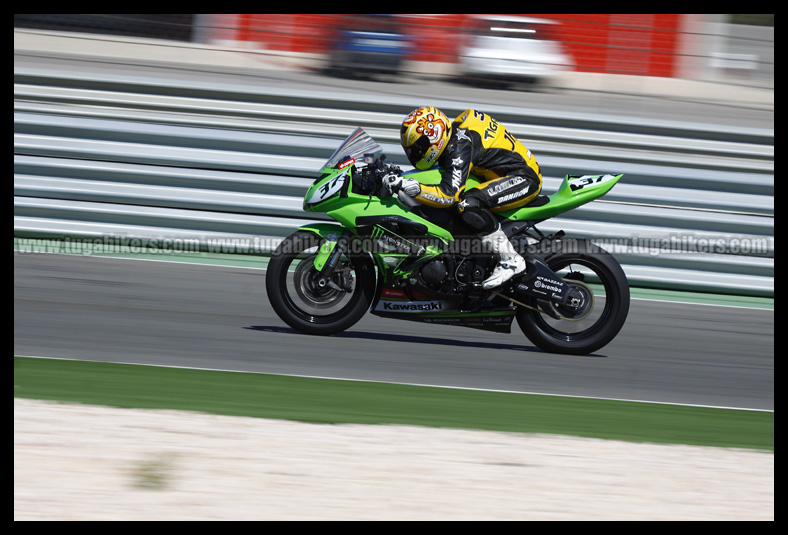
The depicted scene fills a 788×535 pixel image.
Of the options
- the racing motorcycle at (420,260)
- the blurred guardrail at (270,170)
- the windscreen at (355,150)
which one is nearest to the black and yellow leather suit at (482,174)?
the racing motorcycle at (420,260)

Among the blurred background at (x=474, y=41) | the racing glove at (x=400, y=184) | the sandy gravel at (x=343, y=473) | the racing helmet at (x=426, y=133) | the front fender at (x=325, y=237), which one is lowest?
the sandy gravel at (x=343, y=473)

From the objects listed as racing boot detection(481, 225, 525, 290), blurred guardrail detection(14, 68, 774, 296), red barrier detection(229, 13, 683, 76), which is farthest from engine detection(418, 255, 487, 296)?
red barrier detection(229, 13, 683, 76)

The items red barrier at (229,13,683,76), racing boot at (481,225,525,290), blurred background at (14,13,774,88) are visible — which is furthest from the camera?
red barrier at (229,13,683,76)

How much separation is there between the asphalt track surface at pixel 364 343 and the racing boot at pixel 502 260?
1.91 ft

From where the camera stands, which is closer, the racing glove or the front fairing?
the racing glove

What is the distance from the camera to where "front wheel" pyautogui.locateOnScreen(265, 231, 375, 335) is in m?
6.49

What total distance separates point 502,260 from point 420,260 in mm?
579

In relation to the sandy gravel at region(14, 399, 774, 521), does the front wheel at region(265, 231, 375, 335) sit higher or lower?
higher

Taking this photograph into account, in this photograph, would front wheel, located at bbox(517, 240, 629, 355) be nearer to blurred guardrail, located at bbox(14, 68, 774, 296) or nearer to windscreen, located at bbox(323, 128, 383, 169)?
windscreen, located at bbox(323, 128, 383, 169)

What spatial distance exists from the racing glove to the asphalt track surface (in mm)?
1177

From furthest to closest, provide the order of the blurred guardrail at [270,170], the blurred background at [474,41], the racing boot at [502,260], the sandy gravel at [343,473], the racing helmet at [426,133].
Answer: the blurred background at [474,41], the blurred guardrail at [270,170], the racing boot at [502,260], the racing helmet at [426,133], the sandy gravel at [343,473]

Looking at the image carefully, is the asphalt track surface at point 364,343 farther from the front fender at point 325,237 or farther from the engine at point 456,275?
the front fender at point 325,237

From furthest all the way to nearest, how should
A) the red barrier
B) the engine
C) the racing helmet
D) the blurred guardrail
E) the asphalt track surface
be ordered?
the red barrier → the blurred guardrail → the engine → the racing helmet → the asphalt track surface

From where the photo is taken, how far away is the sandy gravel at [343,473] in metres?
3.77
